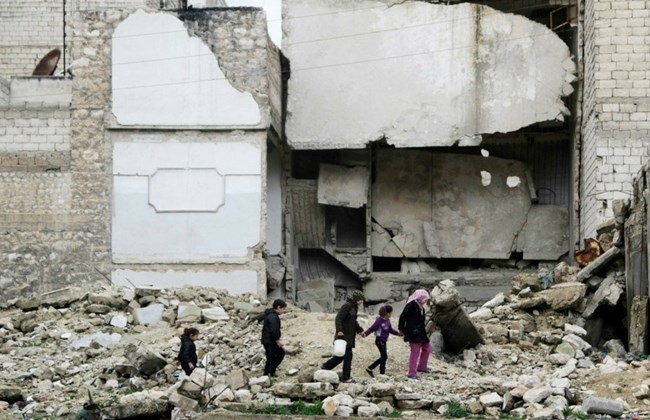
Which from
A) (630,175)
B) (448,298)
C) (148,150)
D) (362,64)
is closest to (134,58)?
(148,150)

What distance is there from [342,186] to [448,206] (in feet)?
8.64

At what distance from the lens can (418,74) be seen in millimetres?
20953

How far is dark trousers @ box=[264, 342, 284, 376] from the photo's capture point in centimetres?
1255

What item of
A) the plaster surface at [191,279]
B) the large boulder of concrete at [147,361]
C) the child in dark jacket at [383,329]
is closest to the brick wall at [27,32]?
the plaster surface at [191,279]

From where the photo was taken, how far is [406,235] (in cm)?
2227

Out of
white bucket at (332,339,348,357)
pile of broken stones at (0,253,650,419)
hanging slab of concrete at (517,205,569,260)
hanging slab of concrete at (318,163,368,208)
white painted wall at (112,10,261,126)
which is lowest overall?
pile of broken stones at (0,253,650,419)

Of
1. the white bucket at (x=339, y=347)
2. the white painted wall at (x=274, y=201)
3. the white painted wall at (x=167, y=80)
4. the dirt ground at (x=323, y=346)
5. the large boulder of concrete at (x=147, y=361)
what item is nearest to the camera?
the white bucket at (x=339, y=347)

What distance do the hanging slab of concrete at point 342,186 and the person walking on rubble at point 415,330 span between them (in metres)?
9.09

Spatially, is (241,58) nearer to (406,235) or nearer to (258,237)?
(258,237)

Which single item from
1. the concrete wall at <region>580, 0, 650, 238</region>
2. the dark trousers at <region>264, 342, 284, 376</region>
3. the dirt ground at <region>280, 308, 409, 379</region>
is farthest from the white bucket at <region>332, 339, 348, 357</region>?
the concrete wall at <region>580, 0, 650, 238</region>

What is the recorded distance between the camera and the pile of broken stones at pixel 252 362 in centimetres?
1112

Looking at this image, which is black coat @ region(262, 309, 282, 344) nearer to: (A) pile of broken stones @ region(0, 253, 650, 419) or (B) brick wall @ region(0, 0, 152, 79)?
(A) pile of broken stones @ region(0, 253, 650, 419)

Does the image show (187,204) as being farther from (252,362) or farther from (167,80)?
(252,362)

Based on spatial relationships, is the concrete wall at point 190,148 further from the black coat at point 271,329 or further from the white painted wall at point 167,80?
the black coat at point 271,329
